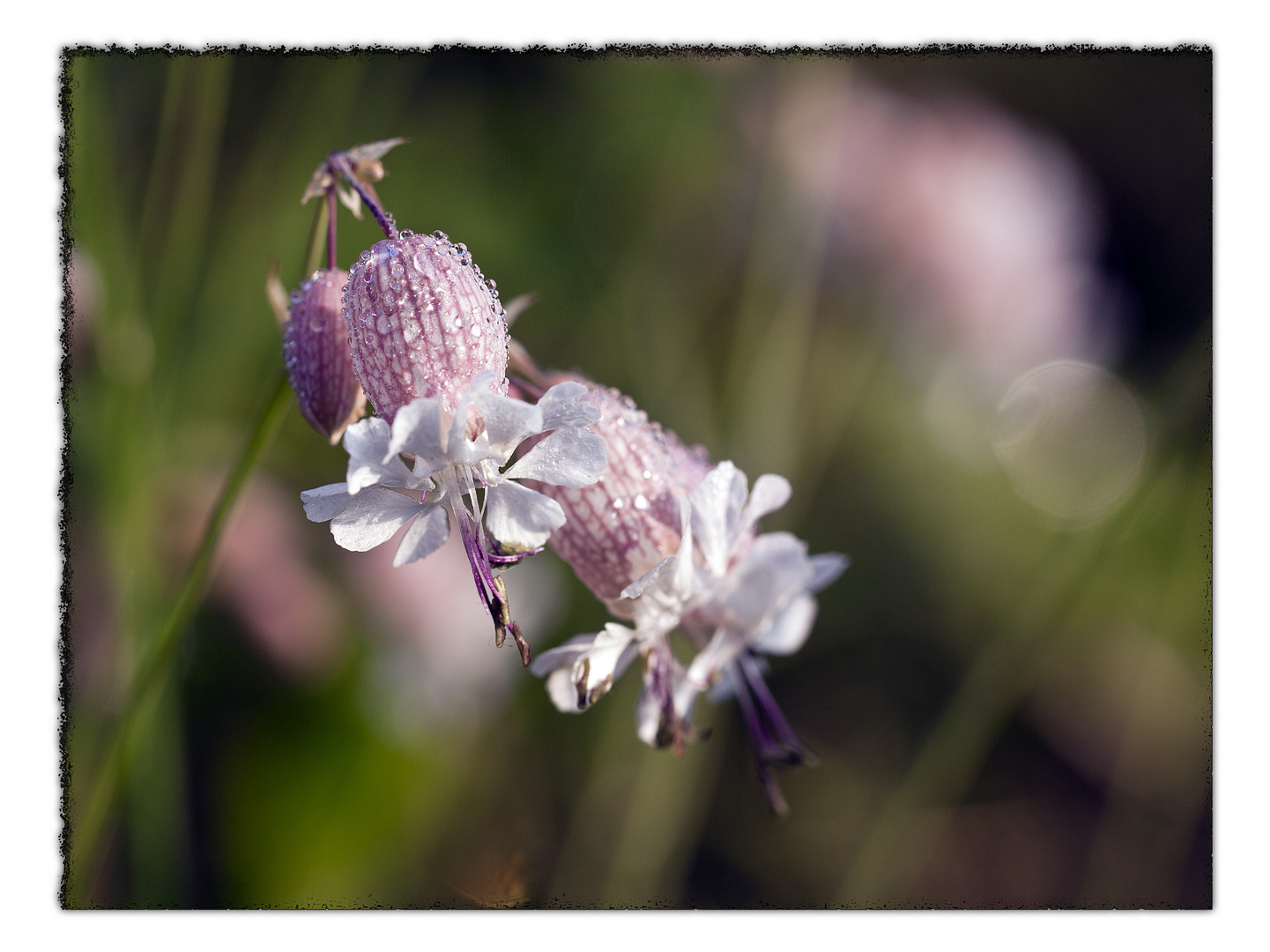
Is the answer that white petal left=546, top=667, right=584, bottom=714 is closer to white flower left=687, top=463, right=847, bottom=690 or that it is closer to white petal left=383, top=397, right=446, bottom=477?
white flower left=687, top=463, right=847, bottom=690

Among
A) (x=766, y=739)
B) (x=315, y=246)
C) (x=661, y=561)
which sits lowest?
(x=766, y=739)

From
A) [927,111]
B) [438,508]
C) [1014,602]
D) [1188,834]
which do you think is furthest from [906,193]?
[438,508]

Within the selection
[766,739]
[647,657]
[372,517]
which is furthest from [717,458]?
[372,517]

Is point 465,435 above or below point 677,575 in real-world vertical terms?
above

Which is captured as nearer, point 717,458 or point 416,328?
point 416,328

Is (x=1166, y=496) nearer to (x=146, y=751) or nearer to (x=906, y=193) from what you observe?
(x=906, y=193)

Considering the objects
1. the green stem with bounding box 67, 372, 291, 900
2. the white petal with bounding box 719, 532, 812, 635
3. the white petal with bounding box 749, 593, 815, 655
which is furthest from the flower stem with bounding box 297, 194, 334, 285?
the white petal with bounding box 749, 593, 815, 655

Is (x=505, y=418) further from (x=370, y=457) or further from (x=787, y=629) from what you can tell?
(x=787, y=629)
